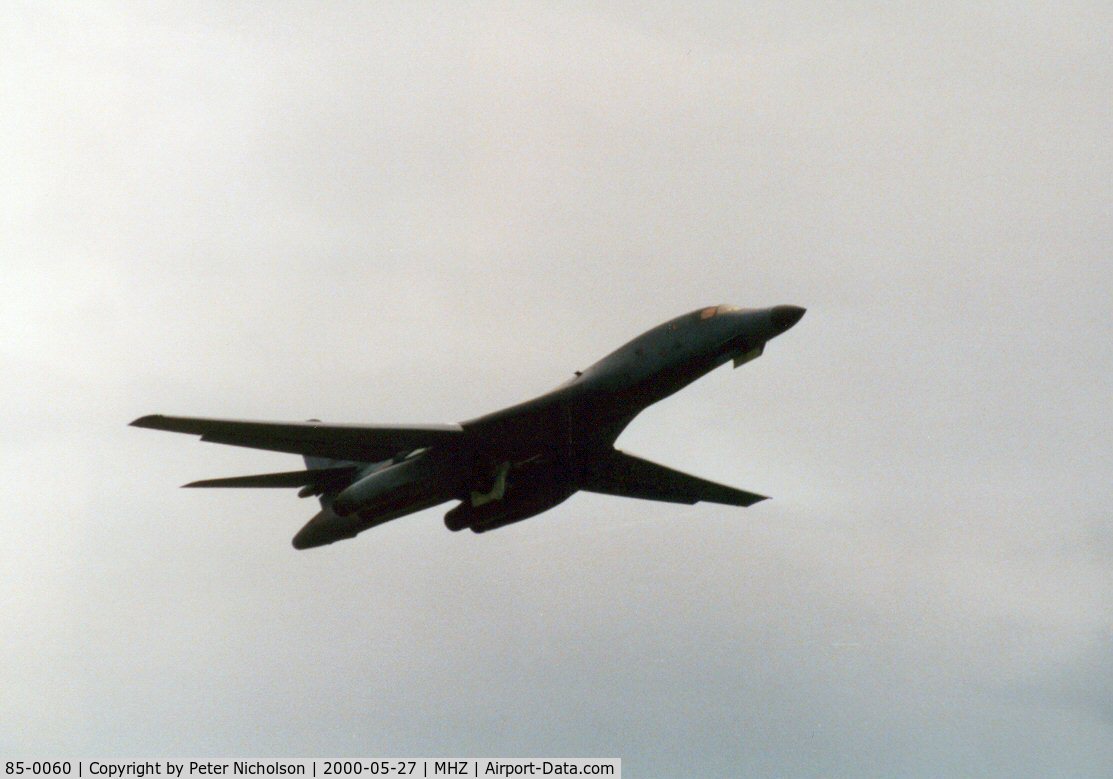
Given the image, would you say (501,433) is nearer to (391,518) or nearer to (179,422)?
(391,518)

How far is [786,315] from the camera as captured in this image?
2731 centimetres

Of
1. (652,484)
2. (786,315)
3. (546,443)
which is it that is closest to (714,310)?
(786,315)

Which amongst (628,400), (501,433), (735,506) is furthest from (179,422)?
(735,506)

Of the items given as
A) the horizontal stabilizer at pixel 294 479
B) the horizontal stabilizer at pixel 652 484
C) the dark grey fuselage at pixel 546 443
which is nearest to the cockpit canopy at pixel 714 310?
the dark grey fuselage at pixel 546 443

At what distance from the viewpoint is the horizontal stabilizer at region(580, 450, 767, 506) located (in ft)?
111

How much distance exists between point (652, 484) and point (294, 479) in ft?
34.4

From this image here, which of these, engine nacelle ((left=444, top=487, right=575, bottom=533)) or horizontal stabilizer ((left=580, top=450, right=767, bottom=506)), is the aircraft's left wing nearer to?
engine nacelle ((left=444, top=487, right=575, bottom=533))

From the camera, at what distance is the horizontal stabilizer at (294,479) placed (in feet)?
100.0

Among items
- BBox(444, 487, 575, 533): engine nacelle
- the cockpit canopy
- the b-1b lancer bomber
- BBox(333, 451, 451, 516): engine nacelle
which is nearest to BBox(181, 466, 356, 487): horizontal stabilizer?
the b-1b lancer bomber

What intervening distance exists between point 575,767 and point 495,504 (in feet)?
23.7

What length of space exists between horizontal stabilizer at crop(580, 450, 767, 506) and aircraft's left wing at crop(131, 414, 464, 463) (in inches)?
214

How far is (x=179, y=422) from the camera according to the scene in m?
26.2

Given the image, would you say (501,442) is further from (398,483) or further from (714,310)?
(714,310)

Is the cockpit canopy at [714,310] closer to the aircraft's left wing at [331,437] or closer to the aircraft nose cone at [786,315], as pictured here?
the aircraft nose cone at [786,315]
